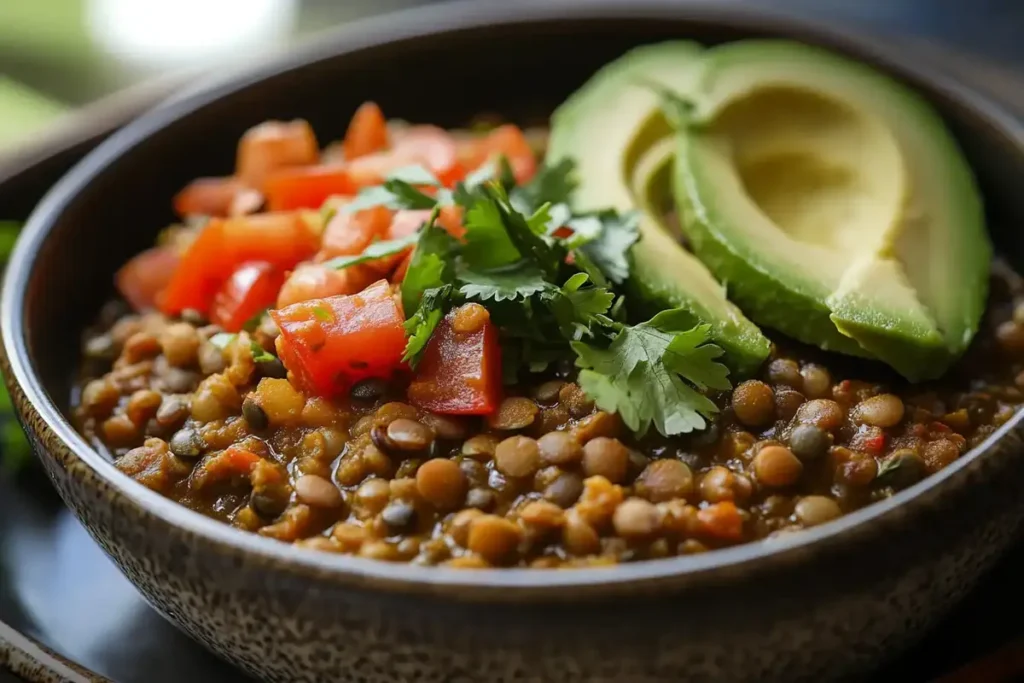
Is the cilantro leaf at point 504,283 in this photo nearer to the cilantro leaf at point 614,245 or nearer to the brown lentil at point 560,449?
the cilantro leaf at point 614,245

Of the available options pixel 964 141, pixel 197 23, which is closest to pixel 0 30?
pixel 197 23

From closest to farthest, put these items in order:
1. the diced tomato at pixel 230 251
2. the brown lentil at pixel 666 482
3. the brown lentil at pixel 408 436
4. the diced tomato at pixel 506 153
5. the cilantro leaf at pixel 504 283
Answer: the brown lentil at pixel 666 482 < the brown lentil at pixel 408 436 < the cilantro leaf at pixel 504 283 < the diced tomato at pixel 230 251 < the diced tomato at pixel 506 153

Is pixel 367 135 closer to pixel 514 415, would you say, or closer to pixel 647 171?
pixel 647 171

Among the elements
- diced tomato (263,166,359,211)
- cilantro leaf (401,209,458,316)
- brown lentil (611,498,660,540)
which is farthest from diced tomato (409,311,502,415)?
diced tomato (263,166,359,211)

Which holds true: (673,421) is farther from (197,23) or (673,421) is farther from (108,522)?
(197,23)

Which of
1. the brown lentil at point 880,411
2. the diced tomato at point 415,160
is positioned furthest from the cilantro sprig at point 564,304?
the diced tomato at point 415,160

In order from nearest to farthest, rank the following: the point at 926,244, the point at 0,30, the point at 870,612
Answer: the point at 870,612
the point at 926,244
the point at 0,30

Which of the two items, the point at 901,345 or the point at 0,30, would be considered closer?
the point at 901,345

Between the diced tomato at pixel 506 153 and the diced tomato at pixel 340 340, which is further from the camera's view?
the diced tomato at pixel 506 153
